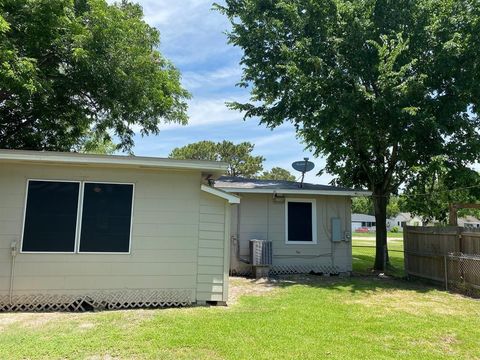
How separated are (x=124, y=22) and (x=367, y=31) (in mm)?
7174

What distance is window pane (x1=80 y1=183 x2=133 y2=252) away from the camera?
665 cm

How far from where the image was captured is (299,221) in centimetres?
1132

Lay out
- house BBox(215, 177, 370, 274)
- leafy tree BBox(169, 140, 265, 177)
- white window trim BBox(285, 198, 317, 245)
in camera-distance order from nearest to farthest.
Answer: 1. house BBox(215, 177, 370, 274)
2. white window trim BBox(285, 198, 317, 245)
3. leafy tree BBox(169, 140, 265, 177)

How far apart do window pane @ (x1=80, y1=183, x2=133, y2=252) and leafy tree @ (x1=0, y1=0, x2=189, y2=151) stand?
4035 mm

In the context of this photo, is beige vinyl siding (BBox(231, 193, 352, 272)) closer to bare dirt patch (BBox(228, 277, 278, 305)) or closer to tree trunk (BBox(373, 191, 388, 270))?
bare dirt patch (BBox(228, 277, 278, 305))

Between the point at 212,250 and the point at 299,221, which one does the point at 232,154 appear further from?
the point at 212,250

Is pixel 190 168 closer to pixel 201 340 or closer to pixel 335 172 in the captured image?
pixel 201 340

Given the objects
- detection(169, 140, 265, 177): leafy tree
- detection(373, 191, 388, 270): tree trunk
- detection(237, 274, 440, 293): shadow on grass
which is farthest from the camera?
detection(169, 140, 265, 177): leafy tree

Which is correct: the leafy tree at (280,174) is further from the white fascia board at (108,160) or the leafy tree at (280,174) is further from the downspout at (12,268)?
the downspout at (12,268)

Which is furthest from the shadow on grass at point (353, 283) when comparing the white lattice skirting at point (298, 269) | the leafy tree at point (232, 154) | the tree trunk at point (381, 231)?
the leafy tree at point (232, 154)

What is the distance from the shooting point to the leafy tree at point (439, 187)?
11.0 metres

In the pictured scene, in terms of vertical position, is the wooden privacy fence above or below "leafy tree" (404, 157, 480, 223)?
below

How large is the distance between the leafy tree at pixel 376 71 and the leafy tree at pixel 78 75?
11.3 ft

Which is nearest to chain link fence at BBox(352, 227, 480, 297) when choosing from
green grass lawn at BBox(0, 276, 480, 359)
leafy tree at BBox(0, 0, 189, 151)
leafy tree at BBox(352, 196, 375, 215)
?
green grass lawn at BBox(0, 276, 480, 359)
